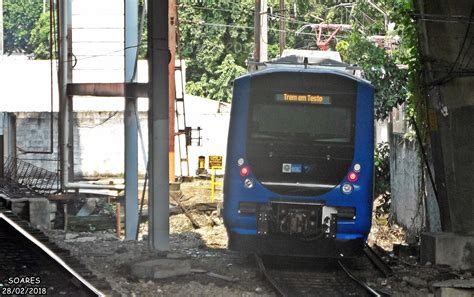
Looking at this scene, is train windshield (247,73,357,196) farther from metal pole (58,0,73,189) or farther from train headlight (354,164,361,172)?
metal pole (58,0,73,189)

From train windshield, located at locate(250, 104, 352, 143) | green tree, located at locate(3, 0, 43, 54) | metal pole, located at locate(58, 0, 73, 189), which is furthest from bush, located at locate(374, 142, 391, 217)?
green tree, located at locate(3, 0, 43, 54)

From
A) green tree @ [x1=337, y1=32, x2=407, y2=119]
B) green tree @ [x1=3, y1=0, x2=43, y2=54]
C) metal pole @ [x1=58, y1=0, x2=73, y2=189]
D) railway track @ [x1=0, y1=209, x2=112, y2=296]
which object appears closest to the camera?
railway track @ [x1=0, y1=209, x2=112, y2=296]

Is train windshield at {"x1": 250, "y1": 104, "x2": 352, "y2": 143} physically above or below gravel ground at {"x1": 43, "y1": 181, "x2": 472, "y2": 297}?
above

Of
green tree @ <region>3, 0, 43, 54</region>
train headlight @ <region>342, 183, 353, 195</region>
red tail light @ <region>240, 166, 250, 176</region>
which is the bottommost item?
train headlight @ <region>342, 183, 353, 195</region>

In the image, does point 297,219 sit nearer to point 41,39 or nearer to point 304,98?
point 304,98

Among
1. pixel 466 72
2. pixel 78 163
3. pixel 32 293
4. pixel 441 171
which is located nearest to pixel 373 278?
pixel 441 171

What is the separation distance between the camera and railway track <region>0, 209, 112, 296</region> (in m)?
8.39

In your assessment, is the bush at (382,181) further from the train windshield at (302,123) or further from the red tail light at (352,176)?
the red tail light at (352,176)

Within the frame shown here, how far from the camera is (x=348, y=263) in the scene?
1282 centimetres

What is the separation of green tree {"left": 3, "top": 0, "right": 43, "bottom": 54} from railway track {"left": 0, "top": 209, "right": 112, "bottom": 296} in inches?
2461

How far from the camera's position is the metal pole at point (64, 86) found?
1962 centimetres

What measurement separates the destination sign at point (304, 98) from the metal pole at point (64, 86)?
28.2 feet

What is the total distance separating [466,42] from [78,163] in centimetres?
2385

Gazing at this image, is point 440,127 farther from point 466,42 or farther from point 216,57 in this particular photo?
point 216,57
